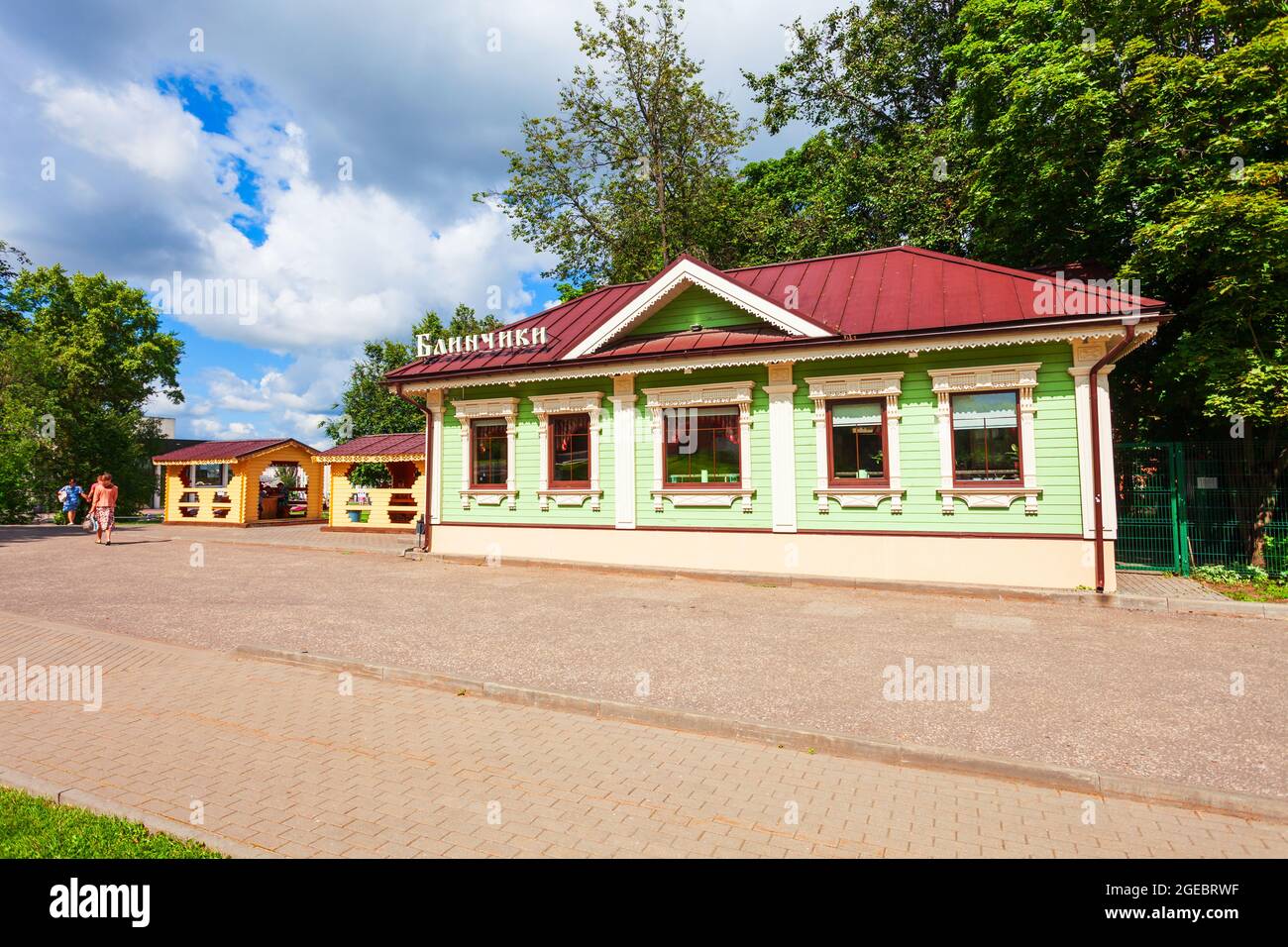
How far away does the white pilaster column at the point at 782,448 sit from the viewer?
1311cm

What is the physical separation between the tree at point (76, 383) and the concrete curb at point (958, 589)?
1135 inches

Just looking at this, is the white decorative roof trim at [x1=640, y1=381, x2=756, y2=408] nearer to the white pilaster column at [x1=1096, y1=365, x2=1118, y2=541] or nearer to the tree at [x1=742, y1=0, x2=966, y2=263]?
the white pilaster column at [x1=1096, y1=365, x2=1118, y2=541]

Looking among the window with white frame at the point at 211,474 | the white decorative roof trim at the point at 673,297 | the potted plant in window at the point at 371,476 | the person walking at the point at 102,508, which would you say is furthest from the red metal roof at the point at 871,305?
the window with white frame at the point at 211,474

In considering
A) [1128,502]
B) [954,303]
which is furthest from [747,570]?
[1128,502]

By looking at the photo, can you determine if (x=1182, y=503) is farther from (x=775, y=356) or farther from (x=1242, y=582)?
(x=775, y=356)

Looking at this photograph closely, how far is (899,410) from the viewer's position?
1245 cm

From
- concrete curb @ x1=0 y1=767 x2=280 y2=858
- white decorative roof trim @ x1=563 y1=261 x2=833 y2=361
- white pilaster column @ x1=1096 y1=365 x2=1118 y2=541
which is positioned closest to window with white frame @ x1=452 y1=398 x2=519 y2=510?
white decorative roof trim @ x1=563 y1=261 x2=833 y2=361

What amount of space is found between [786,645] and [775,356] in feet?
22.2

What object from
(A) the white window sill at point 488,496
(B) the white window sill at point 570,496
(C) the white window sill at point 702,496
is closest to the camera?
(C) the white window sill at point 702,496

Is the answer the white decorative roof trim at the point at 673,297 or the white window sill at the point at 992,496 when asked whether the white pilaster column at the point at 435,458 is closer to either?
the white decorative roof trim at the point at 673,297

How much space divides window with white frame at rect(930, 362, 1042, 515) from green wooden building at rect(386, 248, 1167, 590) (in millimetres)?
36
